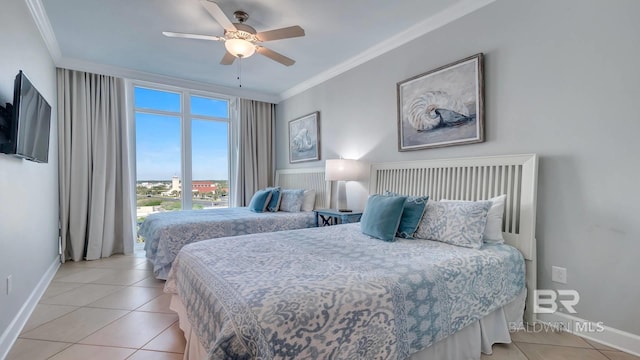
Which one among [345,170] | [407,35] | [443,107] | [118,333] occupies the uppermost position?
[407,35]

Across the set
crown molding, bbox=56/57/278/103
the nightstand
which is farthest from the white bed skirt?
crown molding, bbox=56/57/278/103

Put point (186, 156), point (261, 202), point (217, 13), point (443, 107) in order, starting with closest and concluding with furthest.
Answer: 1. point (217, 13)
2. point (443, 107)
3. point (261, 202)
4. point (186, 156)

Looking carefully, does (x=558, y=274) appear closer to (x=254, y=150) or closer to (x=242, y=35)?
(x=242, y=35)

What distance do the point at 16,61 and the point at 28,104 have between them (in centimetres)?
44

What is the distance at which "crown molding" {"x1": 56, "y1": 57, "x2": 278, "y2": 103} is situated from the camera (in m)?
4.03

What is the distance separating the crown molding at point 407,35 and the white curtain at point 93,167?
2.98m

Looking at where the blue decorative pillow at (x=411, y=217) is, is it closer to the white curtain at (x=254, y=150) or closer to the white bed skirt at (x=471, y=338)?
the white bed skirt at (x=471, y=338)

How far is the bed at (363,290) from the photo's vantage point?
1.17 m

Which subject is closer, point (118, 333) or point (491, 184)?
point (118, 333)

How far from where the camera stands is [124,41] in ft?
11.3

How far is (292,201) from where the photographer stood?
14.6 feet

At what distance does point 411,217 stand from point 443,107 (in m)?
1.17

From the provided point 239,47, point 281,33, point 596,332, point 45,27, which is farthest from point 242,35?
point 596,332

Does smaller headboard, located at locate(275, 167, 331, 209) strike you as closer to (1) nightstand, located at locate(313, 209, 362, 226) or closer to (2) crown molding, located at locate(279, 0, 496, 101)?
(1) nightstand, located at locate(313, 209, 362, 226)
